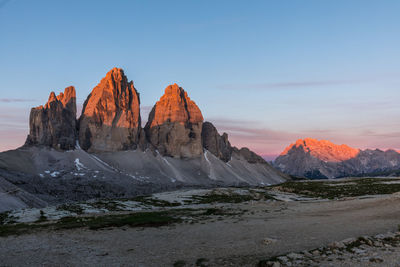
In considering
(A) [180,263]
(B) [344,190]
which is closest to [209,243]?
(A) [180,263]

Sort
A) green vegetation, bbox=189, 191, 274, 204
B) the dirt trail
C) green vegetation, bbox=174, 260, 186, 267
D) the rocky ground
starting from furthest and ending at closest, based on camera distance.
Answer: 1. green vegetation, bbox=189, 191, 274, 204
2. the dirt trail
3. the rocky ground
4. green vegetation, bbox=174, 260, 186, 267

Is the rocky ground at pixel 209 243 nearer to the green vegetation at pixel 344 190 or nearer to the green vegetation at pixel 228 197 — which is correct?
the green vegetation at pixel 228 197

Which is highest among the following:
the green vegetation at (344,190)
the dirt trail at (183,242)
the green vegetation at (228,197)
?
the dirt trail at (183,242)

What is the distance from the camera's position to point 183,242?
26078 mm

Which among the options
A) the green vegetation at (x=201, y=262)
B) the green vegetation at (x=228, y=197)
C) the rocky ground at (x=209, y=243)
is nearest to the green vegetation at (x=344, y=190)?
the green vegetation at (x=228, y=197)

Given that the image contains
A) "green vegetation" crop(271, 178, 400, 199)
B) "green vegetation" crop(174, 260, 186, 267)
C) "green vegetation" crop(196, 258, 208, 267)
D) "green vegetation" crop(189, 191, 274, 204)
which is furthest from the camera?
"green vegetation" crop(271, 178, 400, 199)

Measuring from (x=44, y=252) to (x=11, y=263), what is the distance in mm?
3346

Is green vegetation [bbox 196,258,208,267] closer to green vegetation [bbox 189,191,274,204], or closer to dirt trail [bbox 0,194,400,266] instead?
dirt trail [bbox 0,194,400,266]

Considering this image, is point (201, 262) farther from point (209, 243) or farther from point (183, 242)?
point (183, 242)

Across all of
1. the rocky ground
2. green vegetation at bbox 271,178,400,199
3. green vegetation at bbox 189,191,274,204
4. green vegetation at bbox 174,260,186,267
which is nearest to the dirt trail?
the rocky ground

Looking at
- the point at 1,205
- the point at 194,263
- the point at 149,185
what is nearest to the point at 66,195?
the point at 149,185

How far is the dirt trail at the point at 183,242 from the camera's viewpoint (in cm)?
2088

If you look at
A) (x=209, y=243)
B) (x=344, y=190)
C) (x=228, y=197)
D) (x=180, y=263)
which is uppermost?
(x=180, y=263)

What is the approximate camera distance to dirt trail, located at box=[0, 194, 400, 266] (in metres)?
20.9
